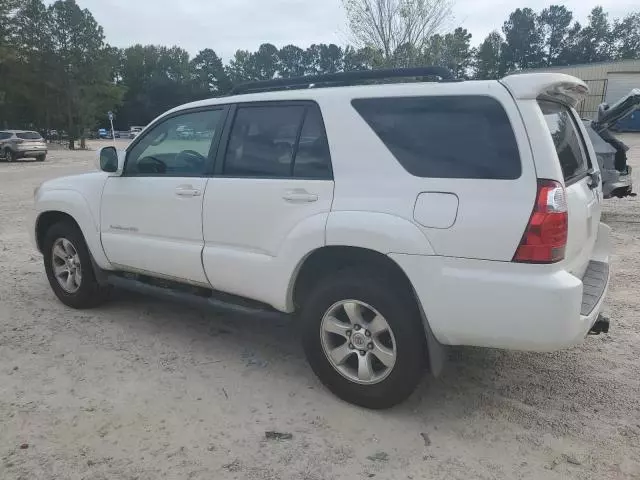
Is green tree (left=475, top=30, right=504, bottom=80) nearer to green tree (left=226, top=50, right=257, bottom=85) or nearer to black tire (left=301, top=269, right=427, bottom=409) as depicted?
green tree (left=226, top=50, right=257, bottom=85)

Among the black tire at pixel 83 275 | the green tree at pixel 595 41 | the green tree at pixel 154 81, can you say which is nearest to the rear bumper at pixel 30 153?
the black tire at pixel 83 275

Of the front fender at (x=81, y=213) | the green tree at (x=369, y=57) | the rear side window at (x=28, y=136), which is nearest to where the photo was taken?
the front fender at (x=81, y=213)

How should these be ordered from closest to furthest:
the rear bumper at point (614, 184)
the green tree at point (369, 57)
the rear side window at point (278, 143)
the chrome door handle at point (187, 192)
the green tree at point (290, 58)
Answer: the rear side window at point (278, 143) → the chrome door handle at point (187, 192) → the rear bumper at point (614, 184) → the green tree at point (369, 57) → the green tree at point (290, 58)

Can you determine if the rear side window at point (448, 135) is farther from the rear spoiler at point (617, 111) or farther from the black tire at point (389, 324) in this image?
the rear spoiler at point (617, 111)

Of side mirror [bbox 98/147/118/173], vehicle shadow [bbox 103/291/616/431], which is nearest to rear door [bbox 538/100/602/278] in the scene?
vehicle shadow [bbox 103/291/616/431]

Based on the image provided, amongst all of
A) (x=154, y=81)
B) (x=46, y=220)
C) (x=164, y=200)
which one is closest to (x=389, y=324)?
(x=164, y=200)

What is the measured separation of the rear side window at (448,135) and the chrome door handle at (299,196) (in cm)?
53

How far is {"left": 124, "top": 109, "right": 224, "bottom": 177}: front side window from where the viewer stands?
386 centimetres

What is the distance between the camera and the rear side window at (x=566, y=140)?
2863mm

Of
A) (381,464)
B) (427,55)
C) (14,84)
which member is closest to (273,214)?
(381,464)

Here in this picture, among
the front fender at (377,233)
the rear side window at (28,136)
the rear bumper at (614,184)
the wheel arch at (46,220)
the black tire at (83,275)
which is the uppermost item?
the rear side window at (28,136)

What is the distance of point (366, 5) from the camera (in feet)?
68.9

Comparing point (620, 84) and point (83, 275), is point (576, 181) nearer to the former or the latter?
point (83, 275)

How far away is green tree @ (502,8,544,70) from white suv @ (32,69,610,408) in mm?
94800
